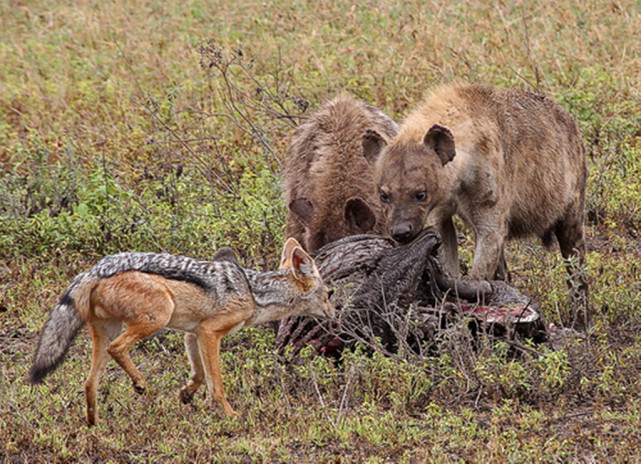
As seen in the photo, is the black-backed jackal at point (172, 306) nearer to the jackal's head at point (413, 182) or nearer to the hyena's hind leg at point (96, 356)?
the hyena's hind leg at point (96, 356)

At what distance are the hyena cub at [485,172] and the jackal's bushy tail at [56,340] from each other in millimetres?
2232

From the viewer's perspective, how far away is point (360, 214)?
796 centimetres

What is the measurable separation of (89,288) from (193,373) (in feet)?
3.00

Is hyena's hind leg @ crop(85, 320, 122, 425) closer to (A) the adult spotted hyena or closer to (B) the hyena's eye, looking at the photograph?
(B) the hyena's eye

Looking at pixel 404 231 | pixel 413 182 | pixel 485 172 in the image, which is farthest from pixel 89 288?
pixel 485 172

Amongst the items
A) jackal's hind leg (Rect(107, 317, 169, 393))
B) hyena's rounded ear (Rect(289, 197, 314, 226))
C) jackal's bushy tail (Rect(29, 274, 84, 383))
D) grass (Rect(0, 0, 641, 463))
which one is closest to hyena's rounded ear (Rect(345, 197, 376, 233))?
hyena's rounded ear (Rect(289, 197, 314, 226))

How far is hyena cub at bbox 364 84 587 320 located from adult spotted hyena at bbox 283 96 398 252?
1.56 ft

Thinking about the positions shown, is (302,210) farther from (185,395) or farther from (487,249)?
(185,395)

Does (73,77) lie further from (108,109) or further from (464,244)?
(464,244)

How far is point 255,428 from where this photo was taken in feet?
19.6

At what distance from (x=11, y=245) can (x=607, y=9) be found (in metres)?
8.56

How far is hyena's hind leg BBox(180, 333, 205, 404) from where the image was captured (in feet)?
21.0

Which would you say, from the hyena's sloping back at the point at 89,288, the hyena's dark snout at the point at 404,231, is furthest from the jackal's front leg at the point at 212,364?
the hyena's dark snout at the point at 404,231

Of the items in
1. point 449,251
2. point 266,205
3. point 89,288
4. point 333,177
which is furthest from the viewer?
point 266,205
